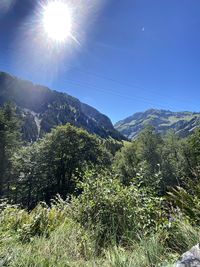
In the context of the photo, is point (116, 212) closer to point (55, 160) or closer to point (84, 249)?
point (84, 249)

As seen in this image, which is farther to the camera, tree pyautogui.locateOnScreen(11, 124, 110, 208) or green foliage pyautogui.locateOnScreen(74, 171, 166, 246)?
tree pyautogui.locateOnScreen(11, 124, 110, 208)

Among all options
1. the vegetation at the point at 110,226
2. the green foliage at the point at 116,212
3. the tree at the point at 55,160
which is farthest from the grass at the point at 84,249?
the tree at the point at 55,160

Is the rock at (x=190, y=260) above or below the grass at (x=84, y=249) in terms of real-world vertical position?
above

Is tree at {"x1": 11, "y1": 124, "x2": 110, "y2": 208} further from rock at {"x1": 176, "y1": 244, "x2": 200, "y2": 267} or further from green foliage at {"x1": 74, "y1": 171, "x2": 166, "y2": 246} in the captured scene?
rock at {"x1": 176, "y1": 244, "x2": 200, "y2": 267}

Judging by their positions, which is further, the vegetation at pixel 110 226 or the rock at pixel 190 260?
the vegetation at pixel 110 226

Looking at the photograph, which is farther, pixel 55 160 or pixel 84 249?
pixel 55 160

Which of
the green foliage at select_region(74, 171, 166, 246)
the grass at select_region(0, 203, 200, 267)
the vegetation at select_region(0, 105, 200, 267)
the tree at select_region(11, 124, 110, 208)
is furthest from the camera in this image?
the tree at select_region(11, 124, 110, 208)

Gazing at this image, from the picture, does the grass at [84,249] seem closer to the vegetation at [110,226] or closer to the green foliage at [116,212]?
the vegetation at [110,226]

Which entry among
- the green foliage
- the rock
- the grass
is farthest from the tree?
the rock

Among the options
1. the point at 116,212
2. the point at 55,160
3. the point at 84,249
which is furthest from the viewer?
the point at 55,160

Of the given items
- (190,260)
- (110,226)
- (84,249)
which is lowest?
(84,249)

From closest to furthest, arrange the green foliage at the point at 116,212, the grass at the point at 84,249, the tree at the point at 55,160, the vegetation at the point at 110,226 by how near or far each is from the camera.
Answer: the grass at the point at 84,249 → the vegetation at the point at 110,226 → the green foliage at the point at 116,212 → the tree at the point at 55,160

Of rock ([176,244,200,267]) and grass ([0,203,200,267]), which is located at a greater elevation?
rock ([176,244,200,267])

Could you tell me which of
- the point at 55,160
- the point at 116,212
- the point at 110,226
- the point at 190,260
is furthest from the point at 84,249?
the point at 55,160
